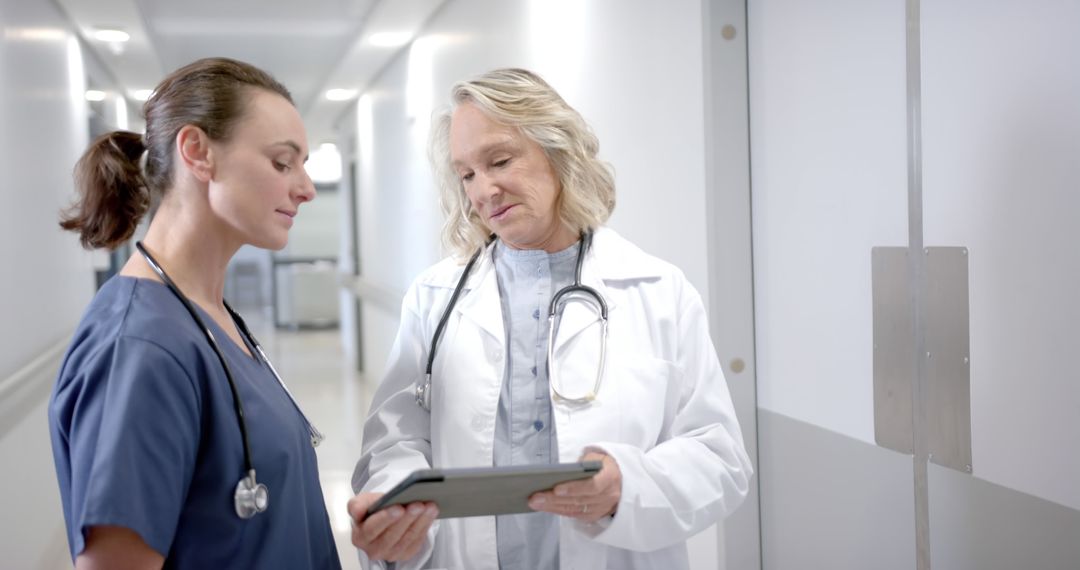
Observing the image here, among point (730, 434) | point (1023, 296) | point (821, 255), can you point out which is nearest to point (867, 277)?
point (821, 255)

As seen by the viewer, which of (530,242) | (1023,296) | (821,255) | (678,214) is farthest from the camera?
(678,214)

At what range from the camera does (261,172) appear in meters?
1.24

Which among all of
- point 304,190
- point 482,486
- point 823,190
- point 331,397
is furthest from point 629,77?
point 331,397

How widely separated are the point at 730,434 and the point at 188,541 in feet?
2.89

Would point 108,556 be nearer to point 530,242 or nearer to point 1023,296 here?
point 530,242

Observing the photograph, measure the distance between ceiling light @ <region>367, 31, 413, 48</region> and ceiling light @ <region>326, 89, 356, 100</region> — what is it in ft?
8.08

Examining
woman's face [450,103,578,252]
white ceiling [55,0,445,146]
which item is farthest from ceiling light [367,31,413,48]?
woman's face [450,103,578,252]

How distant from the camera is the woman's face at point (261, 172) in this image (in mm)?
1216

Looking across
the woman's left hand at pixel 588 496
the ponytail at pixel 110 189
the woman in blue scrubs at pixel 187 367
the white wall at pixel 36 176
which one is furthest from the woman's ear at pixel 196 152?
the white wall at pixel 36 176

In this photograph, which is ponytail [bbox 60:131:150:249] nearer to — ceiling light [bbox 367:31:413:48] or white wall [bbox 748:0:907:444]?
white wall [bbox 748:0:907:444]

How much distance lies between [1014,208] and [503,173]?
877mm

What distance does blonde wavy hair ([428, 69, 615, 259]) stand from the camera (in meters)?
1.55

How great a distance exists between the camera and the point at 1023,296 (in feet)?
4.87

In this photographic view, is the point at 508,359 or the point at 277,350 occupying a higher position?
the point at 508,359
